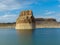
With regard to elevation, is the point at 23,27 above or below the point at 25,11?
below

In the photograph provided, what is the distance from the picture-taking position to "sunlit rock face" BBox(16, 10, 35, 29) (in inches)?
3816

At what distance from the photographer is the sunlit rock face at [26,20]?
96938 mm

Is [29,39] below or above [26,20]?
below

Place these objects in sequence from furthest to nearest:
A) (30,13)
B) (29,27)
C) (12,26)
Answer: (12,26) < (30,13) < (29,27)

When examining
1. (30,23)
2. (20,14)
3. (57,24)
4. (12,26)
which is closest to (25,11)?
(20,14)

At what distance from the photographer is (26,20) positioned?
98625 millimetres

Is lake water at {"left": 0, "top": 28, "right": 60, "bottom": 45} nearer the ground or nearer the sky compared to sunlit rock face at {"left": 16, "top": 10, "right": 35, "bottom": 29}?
nearer the ground

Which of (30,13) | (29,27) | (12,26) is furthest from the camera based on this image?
(12,26)

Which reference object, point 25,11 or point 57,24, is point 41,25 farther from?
point 25,11

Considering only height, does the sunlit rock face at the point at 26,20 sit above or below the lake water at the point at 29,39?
above

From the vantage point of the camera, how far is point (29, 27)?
9531cm

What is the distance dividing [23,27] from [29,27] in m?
3.58

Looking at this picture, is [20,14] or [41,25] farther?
[41,25]

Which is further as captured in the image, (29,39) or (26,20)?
(26,20)
